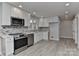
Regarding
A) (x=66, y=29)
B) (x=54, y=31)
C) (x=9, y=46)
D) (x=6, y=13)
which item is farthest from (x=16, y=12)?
(x=66, y=29)

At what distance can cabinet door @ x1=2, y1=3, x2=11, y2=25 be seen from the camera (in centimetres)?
409

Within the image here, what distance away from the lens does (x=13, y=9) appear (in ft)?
15.7

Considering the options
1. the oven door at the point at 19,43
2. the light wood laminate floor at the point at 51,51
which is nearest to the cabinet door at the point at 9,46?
the oven door at the point at 19,43

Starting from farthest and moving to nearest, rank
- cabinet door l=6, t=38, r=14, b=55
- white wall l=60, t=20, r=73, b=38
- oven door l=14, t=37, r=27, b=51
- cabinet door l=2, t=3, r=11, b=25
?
white wall l=60, t=20, r=73, b=38 < oven door l=14, t=37, r=27, b=51 < cabinet door l=2, t=3, r=11, b=25 < cabinet door l=6, t=38, r=14, b=55

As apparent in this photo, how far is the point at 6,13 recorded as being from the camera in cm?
422

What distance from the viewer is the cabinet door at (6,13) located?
409 cm

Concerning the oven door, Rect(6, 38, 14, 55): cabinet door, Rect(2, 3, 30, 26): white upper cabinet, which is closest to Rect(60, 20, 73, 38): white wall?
the oven door

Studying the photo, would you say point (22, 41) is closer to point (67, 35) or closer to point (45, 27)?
point (45, 27)

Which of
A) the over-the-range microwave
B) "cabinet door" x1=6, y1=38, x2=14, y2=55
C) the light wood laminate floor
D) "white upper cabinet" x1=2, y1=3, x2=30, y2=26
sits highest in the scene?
"white upper cabinet" x1=2, y1=3, x2=30, y2=26

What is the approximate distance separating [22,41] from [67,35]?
26.7 feet

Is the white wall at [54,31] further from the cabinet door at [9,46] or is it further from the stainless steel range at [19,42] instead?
the cabinet door at [9,46]

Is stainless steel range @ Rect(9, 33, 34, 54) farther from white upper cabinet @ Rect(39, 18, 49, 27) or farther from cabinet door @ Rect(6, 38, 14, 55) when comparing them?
white upper cabinet @ Rect(39, 18, 49, 27)

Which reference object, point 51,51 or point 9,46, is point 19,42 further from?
point 51,51

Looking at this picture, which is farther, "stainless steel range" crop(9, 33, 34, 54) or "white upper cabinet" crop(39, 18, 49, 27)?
"white upper cabinet" crop(39, 18, 49, 27)
